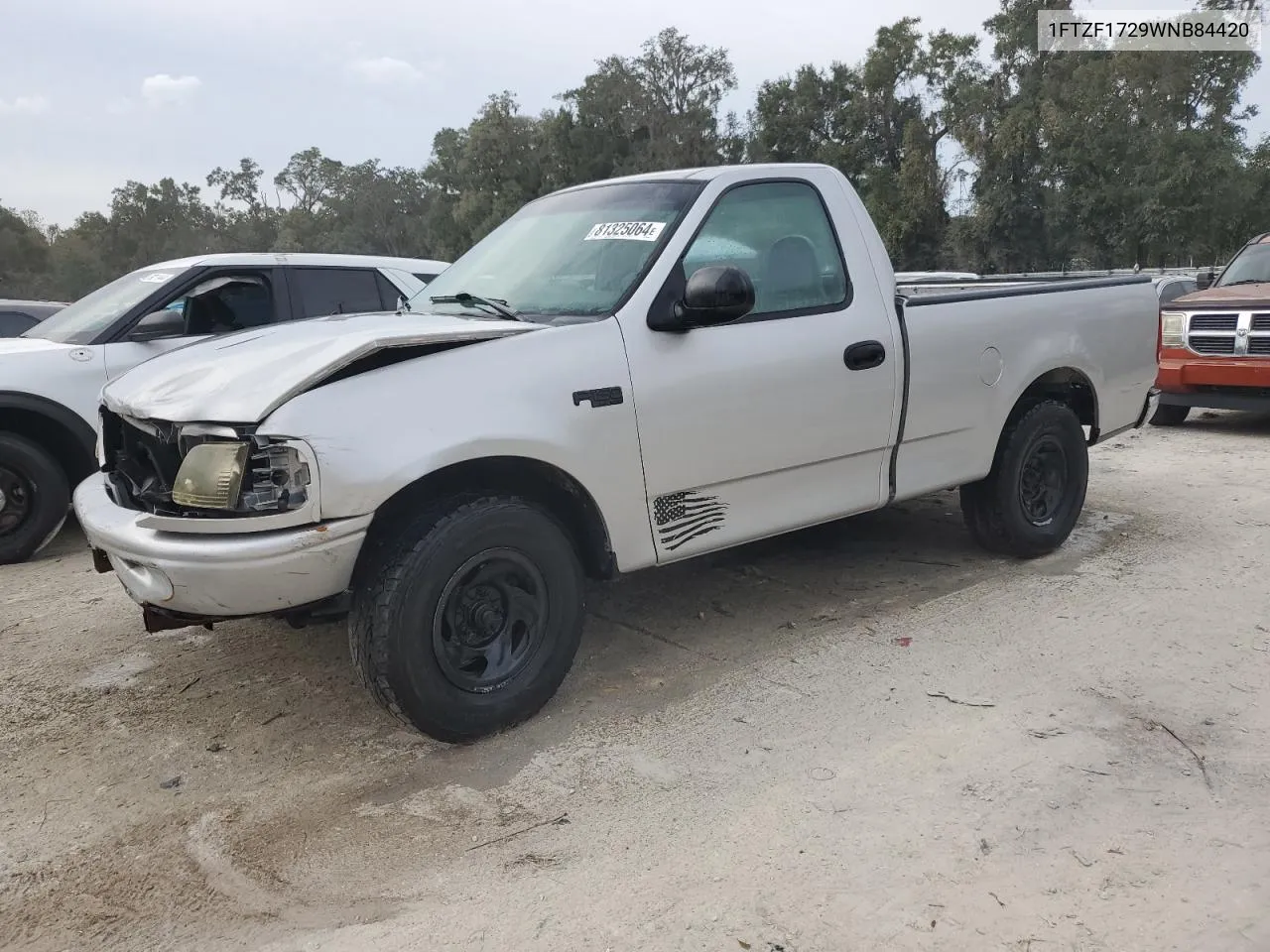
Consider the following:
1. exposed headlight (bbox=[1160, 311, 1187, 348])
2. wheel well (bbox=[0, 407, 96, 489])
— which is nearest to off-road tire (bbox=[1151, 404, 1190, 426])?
exposed headlight (bbox=[1160, 311, 1187, 348])

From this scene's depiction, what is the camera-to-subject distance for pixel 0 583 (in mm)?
5352

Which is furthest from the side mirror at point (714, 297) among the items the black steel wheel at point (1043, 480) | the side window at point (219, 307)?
the side window at point (219, 307)

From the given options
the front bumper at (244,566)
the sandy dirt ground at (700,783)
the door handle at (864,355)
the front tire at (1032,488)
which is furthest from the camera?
the front tire at (1032,488)

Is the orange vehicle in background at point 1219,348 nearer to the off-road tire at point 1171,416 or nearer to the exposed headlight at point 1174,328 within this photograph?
the exposed headlight at point 1174,328

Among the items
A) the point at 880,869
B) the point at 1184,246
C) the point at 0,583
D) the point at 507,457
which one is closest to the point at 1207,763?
the point at 880,869

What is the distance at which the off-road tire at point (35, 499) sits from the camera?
5613 millimetres

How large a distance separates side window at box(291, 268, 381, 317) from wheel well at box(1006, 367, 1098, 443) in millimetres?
4147

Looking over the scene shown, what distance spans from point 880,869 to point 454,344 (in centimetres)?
205

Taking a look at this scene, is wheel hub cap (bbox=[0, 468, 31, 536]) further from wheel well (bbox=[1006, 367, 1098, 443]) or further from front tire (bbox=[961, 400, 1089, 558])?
wheel well (bbox=[1006, 367, 1098, 443])

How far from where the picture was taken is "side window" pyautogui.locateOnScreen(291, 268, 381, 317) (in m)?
6.66

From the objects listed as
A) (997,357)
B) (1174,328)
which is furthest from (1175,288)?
(997,357)

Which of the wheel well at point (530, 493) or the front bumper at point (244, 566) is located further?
the wheel well at point (530, 493)

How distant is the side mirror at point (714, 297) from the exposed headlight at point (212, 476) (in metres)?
1.58

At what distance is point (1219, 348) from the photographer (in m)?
9.04
